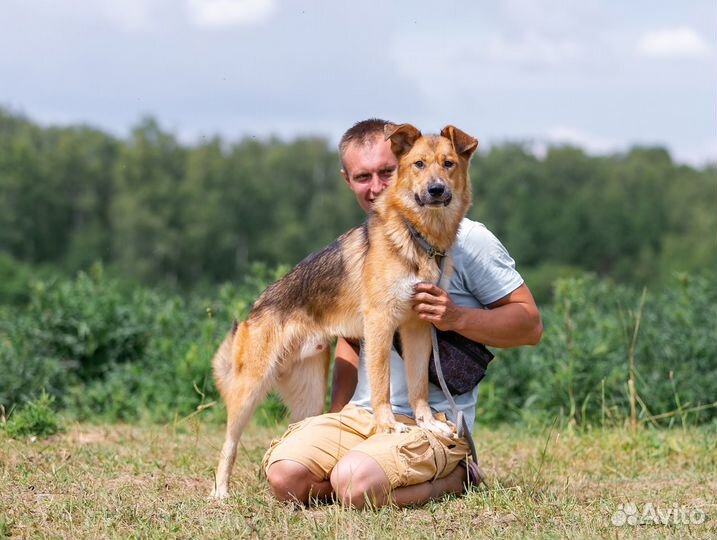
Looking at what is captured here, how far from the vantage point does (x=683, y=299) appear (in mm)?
Result: 8898

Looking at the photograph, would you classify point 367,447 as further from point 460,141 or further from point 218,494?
point 460,141

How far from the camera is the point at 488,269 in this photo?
504 cm

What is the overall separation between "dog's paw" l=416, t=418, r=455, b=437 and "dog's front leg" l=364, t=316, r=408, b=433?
0.13 m

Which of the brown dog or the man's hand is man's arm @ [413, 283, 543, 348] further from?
the brown dog

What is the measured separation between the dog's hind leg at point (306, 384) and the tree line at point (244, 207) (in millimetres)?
48972

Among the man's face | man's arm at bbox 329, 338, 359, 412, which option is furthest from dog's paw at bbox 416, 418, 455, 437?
the man's face

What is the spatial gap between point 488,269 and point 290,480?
1517 millimetres

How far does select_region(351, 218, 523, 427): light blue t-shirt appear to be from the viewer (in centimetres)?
503

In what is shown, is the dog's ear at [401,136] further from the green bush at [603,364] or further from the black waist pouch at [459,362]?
the green bush at [603,364]

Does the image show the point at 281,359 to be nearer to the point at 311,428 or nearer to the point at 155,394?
the point at 311,428

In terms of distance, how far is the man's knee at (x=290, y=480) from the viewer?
15.9 ft

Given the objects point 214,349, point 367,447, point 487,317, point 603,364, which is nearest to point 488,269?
point 487,317

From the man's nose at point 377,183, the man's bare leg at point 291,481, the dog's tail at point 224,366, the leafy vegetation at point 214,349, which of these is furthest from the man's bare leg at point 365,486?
the leafy vegetation at point 214,349

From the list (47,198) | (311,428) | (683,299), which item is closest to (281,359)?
(311,428)
